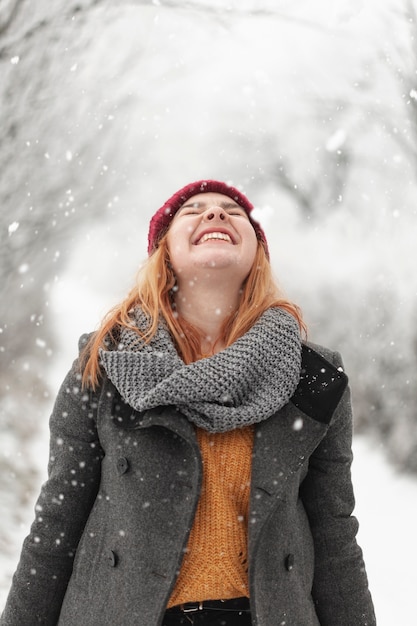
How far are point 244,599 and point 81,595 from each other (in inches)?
13.0

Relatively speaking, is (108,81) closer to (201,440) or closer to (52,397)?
(52,397)

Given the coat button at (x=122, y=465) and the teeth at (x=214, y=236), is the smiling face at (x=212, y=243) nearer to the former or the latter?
the teeth at (x=214, y=236)

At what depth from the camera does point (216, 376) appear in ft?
3.79

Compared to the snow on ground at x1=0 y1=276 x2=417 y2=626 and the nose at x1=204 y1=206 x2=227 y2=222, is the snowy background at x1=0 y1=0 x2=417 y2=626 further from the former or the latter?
the nose at x1=204 y1=206 x2=227 y2=222

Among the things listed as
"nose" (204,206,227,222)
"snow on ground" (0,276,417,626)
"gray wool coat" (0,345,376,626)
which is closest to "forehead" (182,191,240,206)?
"nose" (204,206,227,222)

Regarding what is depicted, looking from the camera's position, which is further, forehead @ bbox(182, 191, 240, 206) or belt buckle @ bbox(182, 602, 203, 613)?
forehead @ bbox(182, 191, 240, 206)

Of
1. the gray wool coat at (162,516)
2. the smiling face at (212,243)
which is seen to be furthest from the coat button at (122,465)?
the smiling face at (212,243)

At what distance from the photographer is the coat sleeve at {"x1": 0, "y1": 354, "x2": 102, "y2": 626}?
112 cm

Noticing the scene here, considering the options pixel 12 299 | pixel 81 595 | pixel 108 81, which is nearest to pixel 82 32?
pixel 108 81

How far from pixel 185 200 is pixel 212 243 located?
1.01 feet

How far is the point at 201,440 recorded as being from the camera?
1.14 meters

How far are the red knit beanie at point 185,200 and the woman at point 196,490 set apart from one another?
29 cm

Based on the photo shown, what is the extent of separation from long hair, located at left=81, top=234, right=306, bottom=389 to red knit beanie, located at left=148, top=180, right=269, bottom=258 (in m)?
0.07

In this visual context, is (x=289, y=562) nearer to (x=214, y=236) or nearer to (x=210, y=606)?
(x=210, y=606)
